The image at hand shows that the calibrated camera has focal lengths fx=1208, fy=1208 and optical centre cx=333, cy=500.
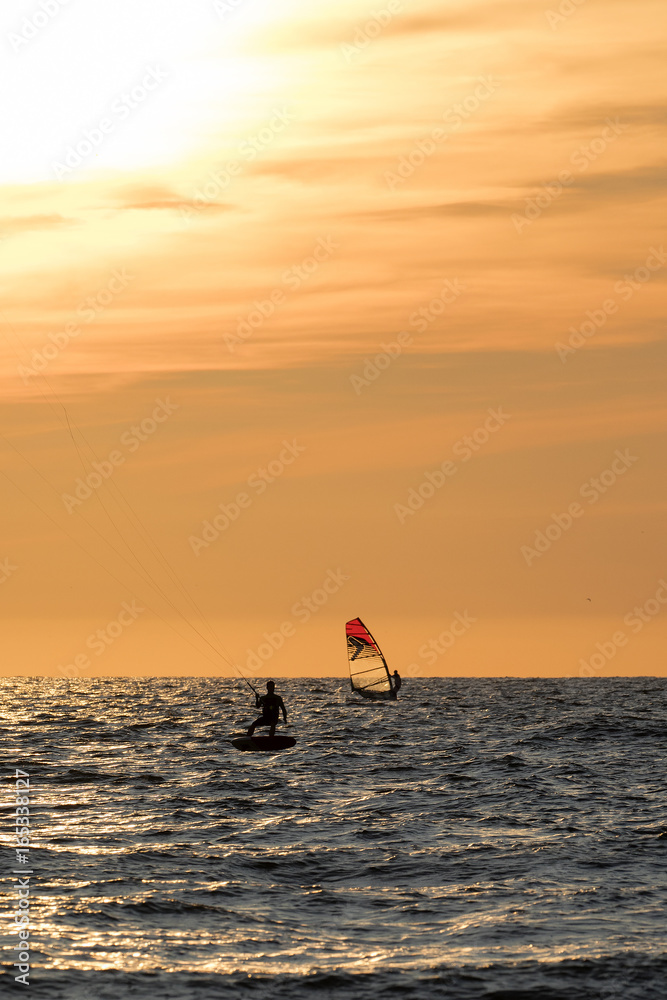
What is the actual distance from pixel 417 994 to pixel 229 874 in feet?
23.8

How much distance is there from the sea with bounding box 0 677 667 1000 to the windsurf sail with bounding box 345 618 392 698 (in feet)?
135

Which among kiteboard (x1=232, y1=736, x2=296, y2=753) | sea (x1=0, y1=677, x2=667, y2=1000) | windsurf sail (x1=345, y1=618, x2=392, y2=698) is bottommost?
sea (x1=0, y1=677, x2=667, y2=1000)

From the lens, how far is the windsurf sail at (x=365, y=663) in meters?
84.2

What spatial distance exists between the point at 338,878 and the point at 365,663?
6830 centimetres

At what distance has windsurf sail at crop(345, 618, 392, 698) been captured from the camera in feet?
276

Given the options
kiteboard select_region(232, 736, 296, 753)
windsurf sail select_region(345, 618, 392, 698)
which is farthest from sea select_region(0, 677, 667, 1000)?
windsurf sail select_region(345, 618, 392, 698)

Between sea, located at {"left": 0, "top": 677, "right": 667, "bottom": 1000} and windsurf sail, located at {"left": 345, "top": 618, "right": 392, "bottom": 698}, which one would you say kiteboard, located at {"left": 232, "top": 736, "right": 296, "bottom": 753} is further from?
windsurf sail, located at {"left": 345, "top": 618, "right": 392, "bottom": 698}

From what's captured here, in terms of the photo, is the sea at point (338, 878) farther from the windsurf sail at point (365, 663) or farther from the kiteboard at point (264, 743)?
the windsurf sail at point (365, 663)

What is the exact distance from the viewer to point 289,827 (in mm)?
26656

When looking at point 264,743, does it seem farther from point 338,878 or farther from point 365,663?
point 365,663

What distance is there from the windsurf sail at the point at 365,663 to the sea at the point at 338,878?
135ft

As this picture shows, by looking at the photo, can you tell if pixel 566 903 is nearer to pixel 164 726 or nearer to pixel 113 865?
pixel 113 865

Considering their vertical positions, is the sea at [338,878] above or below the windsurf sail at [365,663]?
below

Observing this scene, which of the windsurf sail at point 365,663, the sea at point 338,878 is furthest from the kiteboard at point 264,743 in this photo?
the windsurf sail at point 365,663
